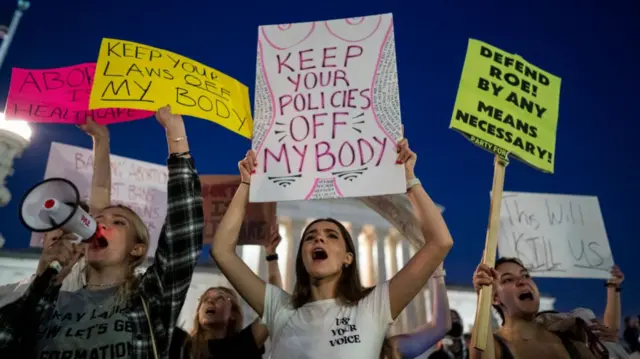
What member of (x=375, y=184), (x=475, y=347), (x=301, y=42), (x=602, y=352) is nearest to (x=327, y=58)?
(x=301, y=42)

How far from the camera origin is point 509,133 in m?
2.50

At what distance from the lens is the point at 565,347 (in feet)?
7.59

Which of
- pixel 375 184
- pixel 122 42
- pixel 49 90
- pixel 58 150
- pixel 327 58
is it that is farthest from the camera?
pixel 58 150

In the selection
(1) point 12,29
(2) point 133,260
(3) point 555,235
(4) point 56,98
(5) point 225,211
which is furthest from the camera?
(1) point 12,29

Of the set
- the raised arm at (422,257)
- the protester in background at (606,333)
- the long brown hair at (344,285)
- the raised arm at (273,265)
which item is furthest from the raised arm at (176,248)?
the protester in background at (606,333)

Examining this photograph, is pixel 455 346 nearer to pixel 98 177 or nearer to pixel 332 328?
pixel 332 328

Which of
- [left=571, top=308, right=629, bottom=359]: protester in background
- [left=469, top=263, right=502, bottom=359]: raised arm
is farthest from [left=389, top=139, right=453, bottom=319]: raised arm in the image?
[left=571, top=308, right=629, bottom=359]: protester in background

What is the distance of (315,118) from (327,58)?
0.37 m

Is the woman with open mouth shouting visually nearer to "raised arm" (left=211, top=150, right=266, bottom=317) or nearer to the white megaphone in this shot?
"raised arm" (left=211, top=150, right=266, bottom=317)

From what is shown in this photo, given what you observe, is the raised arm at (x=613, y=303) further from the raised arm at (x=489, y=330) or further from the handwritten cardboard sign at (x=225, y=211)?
the handwritten cardboard sign at (x=225, y=211)

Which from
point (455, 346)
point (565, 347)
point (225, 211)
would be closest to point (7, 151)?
point (225, 211)

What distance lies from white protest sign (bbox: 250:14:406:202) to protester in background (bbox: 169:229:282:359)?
643 mm

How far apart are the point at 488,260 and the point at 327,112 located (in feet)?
3.42

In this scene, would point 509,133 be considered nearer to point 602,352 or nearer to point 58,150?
point 602,352
